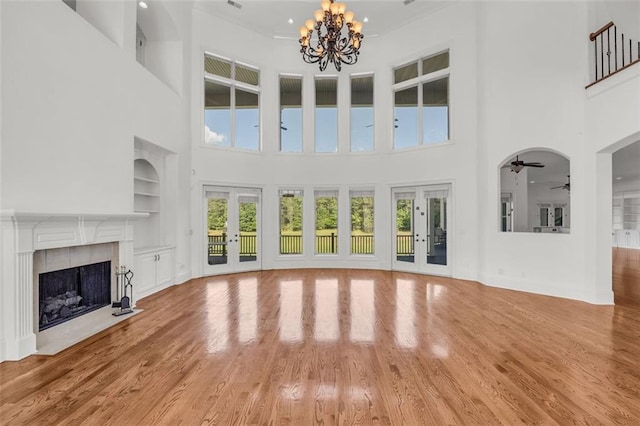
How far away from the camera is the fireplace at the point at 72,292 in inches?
158

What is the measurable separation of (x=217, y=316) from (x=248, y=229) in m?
4.10

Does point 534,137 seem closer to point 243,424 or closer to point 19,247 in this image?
point 243,424

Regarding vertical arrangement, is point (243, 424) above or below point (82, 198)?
below

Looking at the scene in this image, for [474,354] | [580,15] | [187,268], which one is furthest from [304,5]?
→ [474,354]

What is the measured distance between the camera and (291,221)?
29.4 feet

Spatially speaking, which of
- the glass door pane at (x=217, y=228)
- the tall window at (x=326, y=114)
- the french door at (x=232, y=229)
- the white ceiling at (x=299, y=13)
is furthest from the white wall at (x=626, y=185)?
the glass door pane at (x=217, y=228)

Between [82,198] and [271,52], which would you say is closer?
[82,198]

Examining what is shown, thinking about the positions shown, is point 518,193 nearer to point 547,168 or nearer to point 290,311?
point 547,168

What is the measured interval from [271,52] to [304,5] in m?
1.54

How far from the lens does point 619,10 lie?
5.67 metres

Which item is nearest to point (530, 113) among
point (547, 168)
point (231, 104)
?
point (231, 104)

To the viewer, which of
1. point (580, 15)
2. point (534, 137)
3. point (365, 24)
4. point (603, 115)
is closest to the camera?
point (603, 115)

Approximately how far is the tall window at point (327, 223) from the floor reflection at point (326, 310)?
189cm

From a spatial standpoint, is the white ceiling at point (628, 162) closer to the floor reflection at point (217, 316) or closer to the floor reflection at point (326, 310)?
the floor reflection at point (326, 310)
